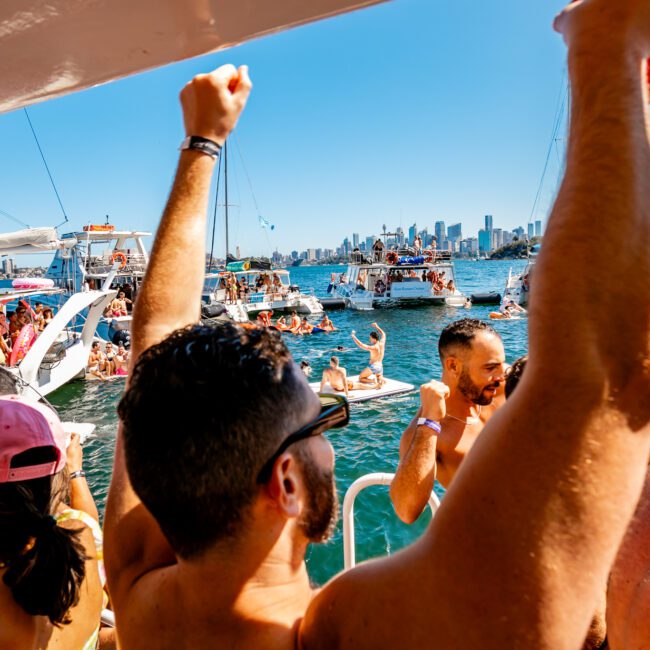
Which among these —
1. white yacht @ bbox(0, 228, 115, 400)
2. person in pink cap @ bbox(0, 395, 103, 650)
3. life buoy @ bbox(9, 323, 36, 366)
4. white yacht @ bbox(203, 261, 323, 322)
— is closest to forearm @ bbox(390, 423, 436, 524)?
person in pink cap @ bbox(0, 395, 103, 650)

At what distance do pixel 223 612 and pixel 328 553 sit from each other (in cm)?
575

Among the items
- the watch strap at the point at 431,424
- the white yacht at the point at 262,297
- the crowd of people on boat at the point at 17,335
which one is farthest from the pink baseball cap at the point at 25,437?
the white yacht at the point at 262,297

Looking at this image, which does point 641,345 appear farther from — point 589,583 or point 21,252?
point 21,252

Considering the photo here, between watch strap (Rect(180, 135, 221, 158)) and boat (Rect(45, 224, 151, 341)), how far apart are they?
1585 cm

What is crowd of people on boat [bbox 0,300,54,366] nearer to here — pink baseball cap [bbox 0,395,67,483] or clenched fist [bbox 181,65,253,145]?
pink baseball cap [bbox 0,395,67,483]

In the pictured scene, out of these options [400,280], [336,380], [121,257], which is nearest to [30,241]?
[121,257]

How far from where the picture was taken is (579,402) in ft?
1.65

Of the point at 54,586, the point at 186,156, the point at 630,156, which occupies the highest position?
the point at 186,156

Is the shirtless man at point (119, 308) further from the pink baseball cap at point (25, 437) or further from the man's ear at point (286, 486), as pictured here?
the man's ear at point (286, 486)

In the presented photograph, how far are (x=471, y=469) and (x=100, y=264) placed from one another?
30.8 metres

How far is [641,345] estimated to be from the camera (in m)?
0.50

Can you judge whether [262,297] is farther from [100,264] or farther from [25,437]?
[25,437]

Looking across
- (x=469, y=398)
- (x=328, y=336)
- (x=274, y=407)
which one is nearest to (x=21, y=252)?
(x=328, y=336)

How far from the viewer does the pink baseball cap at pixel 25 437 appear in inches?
55.6
